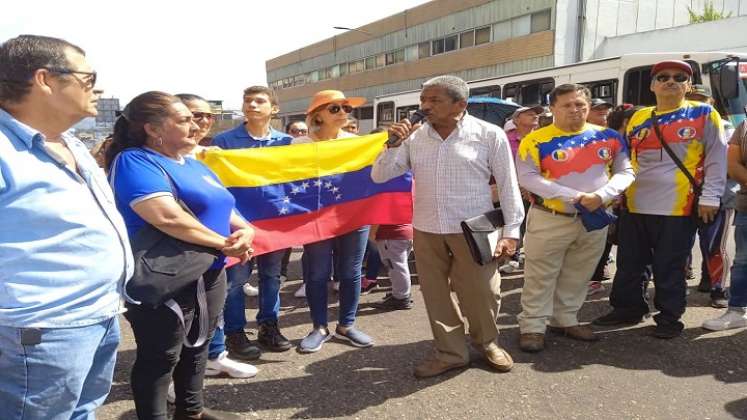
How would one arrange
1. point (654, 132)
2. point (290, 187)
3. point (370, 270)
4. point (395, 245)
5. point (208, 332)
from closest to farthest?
1. point (208, 332)
2. point (654, 132)
3. point (290, 187)
4. point (395, 245)
5. point (370, 270)

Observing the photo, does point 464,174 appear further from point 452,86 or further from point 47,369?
point 47,369

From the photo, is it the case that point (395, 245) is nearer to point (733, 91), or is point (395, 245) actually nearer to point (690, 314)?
point (690, 314)

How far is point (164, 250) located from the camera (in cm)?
232

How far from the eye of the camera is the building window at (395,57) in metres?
39.2

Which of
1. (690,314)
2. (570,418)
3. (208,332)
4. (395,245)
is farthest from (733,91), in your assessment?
(208,332)

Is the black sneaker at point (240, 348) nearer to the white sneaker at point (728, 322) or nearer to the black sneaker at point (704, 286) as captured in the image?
the white sneaker at point (728, 322)

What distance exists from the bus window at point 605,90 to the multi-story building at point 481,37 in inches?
560

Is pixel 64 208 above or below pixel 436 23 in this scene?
below

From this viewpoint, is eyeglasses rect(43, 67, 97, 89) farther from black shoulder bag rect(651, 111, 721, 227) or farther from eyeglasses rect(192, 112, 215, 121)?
black shoulder bag rect(651, 111, 721, 227)

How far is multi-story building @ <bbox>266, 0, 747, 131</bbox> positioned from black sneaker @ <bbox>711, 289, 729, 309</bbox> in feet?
67.6

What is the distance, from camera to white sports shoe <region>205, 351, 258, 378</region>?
3.40m

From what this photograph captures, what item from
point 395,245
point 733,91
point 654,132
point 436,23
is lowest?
point 395,245

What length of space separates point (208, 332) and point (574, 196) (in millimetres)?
2527

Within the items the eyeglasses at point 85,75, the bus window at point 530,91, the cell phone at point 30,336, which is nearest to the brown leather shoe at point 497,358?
the cell phone at point 30,336
